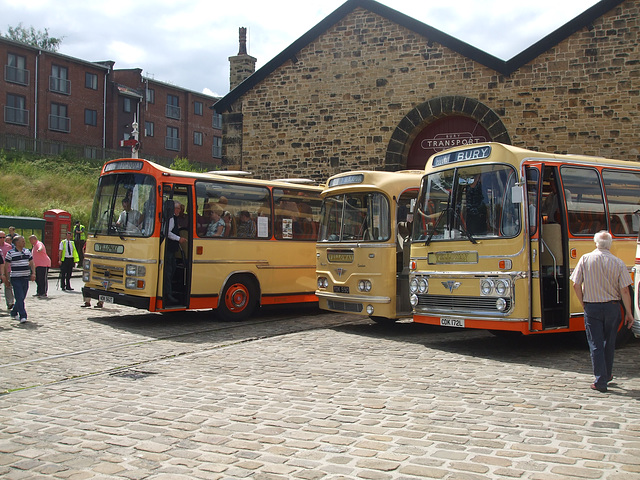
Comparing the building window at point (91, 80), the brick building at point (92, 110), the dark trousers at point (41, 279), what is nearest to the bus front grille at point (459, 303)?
the dark trousers at point (41, 279)

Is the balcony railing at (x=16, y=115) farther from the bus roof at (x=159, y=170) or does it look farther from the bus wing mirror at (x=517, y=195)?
the bus wing mirror at (x=517, y=195)

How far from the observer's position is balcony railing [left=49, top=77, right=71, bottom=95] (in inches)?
1938

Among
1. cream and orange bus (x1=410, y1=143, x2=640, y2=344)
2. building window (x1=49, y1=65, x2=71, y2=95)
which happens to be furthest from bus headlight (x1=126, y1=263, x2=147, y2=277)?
building window (x1=49, y1=65, x2=71, y2=95)

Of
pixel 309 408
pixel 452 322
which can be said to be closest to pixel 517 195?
pixel 452 322

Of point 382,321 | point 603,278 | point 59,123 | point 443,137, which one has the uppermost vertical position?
point 59,123

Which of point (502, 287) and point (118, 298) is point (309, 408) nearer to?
point (502, 287)

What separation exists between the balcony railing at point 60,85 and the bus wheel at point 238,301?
41.2 m

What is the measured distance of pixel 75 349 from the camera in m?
9.88

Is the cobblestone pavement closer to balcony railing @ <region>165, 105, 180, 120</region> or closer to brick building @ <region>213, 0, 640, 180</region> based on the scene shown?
brick building @ <region>213, 0, 640, 180</region>

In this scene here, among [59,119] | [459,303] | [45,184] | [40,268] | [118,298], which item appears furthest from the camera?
[59,119]

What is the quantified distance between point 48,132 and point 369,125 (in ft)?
113

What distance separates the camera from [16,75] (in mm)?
47000

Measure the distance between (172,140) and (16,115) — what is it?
1515 cm

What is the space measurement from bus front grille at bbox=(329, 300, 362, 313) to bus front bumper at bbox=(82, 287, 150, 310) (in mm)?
3310
